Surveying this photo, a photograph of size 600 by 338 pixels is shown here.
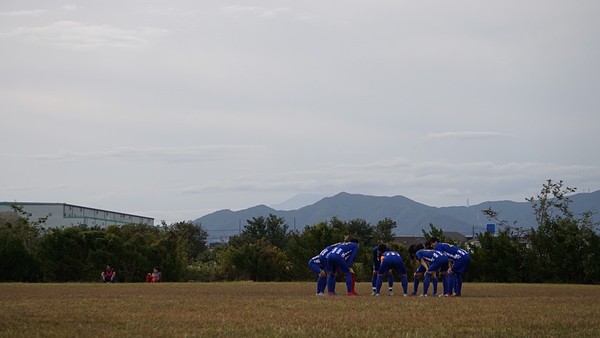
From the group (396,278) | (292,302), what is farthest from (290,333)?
(396,278)

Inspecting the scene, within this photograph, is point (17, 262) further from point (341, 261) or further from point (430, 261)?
point (430, 261)

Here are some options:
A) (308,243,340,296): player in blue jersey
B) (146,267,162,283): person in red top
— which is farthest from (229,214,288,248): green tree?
(308,243,340,296): player in blue jersey

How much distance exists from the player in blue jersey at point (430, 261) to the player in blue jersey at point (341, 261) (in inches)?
84.9

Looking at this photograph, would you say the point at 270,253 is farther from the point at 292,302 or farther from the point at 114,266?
the point at 292,302

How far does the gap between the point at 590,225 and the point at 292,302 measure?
32270mm

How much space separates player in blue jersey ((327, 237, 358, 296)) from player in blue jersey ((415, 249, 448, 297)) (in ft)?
7.08

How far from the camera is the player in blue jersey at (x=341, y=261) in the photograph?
27.7 meters

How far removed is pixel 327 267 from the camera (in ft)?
91.6

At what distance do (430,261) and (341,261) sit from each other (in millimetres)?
2809

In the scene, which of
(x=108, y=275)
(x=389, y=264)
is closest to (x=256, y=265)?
(x=108, y=275)

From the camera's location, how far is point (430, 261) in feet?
91.5

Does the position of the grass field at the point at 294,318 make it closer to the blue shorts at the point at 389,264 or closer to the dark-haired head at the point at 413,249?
the blue shorts at the point at 389,264

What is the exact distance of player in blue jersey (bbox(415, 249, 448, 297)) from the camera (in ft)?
90.5

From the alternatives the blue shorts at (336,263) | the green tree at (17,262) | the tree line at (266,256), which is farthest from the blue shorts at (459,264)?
the green tree at (17,262)
